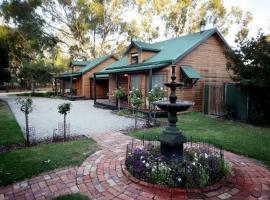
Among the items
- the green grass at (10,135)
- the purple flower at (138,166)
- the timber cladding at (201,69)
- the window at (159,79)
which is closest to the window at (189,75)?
the timber cladding at (201,69)

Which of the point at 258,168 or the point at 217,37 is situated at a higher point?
→ the point at 217,37

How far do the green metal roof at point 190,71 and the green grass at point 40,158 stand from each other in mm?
8337

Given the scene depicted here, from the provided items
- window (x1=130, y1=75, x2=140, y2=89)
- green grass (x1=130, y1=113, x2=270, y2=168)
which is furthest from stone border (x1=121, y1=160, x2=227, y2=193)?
window (x1=130, y1=75, x2=140, y2=89)

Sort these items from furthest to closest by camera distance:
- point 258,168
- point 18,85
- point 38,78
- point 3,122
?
point 18,85, point 38,78, point 3,122, point 258,168

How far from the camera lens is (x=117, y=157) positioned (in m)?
5.44

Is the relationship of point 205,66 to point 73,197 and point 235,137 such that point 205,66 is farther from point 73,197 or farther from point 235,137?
point 73,197

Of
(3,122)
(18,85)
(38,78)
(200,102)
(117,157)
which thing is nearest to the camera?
(117,157)

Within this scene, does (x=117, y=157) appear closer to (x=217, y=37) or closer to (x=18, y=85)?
(x=217, y=37)

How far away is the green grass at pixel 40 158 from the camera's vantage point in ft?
15.0

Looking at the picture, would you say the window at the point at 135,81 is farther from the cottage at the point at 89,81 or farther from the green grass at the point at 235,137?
the cottage at the point at 89,81

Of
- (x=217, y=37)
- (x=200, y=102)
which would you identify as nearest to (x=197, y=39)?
(x=217, y=37)

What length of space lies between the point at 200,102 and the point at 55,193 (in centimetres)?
1219

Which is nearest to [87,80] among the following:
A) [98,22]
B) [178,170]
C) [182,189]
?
[98,22]

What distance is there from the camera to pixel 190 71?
1336 centimetres
